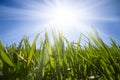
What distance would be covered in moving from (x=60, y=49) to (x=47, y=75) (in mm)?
251

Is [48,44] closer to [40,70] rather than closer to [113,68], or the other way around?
[40,70]

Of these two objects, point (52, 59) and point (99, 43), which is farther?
point (99, 43)

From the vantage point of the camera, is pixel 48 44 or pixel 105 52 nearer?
pixel 48 44

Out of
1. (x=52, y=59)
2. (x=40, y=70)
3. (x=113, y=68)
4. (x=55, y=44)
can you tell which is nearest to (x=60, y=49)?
(x=55, y=44)

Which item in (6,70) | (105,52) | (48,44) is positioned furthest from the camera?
(105,52)

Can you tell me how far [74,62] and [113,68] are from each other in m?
0.31

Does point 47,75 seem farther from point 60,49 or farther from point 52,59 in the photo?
point 60,49

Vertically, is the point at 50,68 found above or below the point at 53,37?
below

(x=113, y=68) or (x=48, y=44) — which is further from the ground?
(x=48, y=44)

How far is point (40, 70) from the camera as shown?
1289 mm

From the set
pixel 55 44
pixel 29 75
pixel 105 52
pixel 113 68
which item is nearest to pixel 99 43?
pixel 105 52

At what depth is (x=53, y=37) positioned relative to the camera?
155 cm

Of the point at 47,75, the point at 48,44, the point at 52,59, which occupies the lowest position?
the point at 47,75

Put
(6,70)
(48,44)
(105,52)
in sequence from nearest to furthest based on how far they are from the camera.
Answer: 1. (6,70)
2. (48,44)
3. (105,52)
